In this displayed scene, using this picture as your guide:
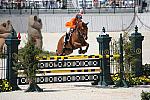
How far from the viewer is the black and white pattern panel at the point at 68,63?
17.3 metres

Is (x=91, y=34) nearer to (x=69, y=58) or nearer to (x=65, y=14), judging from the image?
(x=65, y=14)

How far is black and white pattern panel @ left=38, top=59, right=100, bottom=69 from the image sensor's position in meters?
17.3

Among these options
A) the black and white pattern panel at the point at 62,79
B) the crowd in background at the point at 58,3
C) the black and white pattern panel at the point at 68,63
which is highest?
the crowd in background at the point at 58,3

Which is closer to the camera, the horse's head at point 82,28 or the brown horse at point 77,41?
the horse's head at point 82,28

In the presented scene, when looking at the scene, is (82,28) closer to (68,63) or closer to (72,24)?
(72,24)

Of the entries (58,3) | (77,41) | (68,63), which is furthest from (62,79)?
(58,3)

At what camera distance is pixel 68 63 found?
57.9 feet

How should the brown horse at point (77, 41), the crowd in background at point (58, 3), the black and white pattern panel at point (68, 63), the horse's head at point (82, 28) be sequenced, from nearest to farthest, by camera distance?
the black and white pattern panel at point (68, 63), the horse's head at point (82, 28), the brown horse at point (77, 41), the crowd in background at point (58, 3)

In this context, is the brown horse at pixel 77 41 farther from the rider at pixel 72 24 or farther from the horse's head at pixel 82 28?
the rider at pixel 72 24

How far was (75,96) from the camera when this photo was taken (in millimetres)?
14641

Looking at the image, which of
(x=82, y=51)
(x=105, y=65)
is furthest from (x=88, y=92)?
(x=82, y=51)

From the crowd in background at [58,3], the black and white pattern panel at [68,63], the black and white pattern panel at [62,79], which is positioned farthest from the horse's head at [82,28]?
the crowd in background at [58,3]

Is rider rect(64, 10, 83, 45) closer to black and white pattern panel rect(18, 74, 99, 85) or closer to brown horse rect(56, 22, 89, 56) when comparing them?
brown horse rect(56, 22, 89, 56)

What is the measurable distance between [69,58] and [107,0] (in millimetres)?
20160
